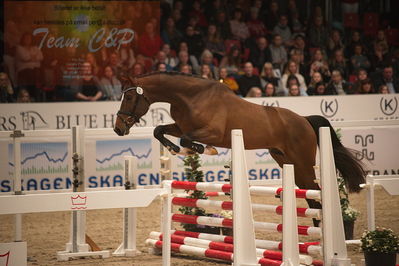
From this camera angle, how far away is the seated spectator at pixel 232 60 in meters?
13.6

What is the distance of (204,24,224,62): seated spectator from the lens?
13.9 m

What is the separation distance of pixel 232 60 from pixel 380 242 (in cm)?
836

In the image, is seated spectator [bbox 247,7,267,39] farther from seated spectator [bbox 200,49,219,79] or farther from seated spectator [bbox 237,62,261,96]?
seated spectator [bbox 237,62,261,96]

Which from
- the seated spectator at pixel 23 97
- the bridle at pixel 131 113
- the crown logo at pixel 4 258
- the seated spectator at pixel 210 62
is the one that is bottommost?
the crown logo at pixel 4 258

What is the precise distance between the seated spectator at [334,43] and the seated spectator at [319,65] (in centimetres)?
70

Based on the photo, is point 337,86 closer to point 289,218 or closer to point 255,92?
point 255,92

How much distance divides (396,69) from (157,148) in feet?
18.1

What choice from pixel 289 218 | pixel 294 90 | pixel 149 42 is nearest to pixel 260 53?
pixel 294 90

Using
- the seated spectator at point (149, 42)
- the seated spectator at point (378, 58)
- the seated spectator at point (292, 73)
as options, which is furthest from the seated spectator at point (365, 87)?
the seated spectator at point (149, 42)

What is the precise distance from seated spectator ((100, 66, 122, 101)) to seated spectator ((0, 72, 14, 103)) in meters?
1.50

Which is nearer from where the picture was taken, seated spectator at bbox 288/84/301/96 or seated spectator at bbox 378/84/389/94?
seated spectator at bbox 288/84/301/96

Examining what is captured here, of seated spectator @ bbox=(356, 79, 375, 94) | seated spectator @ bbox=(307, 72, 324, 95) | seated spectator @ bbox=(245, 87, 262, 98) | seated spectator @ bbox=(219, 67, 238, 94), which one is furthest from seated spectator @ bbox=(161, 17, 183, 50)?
seated spectator @ bbox=(356, 79, 375, 94)

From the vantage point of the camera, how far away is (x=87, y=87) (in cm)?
1216

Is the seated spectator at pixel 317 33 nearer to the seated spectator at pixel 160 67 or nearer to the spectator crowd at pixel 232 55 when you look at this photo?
the spectator crowd at pixel 232 55
